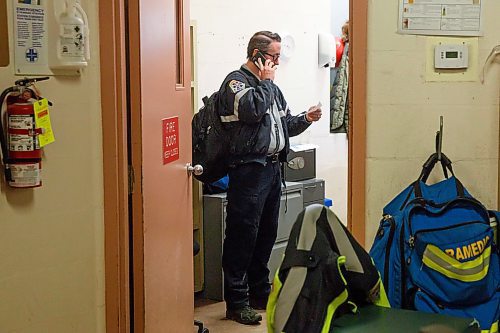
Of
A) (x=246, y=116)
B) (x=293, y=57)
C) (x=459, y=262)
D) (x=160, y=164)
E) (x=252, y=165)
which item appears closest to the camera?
(x=459, y=262)

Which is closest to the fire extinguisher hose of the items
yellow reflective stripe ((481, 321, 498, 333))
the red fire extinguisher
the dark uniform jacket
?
the red fire extinguisher

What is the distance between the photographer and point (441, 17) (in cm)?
236

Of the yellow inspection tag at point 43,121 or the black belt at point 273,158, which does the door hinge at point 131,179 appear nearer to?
the yellow inspection tag at point 43,121

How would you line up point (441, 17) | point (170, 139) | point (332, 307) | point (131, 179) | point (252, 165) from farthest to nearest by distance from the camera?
point (252, 165)
point (170, 139)
point (131, 179)
point (441, 17)
point (332, 307)

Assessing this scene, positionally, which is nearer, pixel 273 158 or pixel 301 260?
pixel 301 260

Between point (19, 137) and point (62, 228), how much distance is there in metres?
0.38

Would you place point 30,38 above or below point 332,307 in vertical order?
above

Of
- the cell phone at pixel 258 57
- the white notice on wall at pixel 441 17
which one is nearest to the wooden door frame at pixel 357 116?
the white notice on wall at pixel 441 17

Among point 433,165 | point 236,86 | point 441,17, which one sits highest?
point 441,17

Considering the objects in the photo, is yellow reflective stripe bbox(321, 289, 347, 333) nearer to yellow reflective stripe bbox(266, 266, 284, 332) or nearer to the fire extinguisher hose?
yellow reflective stripe bbox(266, 266, 284, 332)

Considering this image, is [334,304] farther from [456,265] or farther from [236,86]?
[236,86]

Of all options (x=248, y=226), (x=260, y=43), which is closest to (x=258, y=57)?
(x=260, y=43)

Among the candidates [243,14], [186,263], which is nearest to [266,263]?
[186,263]

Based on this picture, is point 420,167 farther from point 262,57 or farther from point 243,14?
point 243,14
